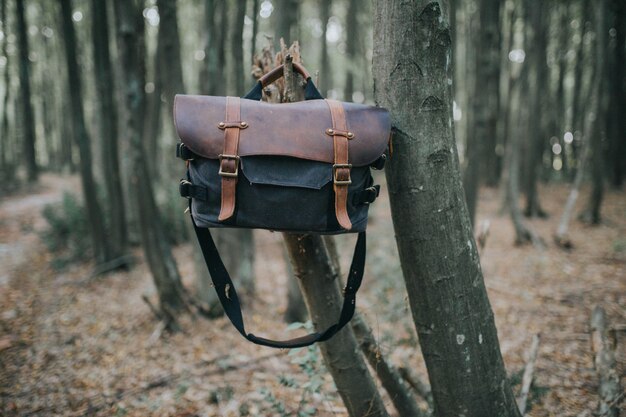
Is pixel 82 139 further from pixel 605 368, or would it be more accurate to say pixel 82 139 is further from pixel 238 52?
pixel 605 368

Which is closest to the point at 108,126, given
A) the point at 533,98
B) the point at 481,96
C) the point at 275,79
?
the point at 481,96

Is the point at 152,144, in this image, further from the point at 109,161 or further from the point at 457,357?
the point at 457,357

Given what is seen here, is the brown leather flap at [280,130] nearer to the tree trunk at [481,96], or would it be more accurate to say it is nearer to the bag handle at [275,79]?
the bag handle at [275,79]

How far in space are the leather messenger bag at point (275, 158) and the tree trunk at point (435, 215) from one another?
0.19m

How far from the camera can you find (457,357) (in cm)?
179

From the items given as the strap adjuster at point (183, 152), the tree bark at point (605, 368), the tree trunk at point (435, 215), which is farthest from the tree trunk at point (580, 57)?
the strap adjuster at point (183, 152)

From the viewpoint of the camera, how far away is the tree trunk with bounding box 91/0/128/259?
7020mm

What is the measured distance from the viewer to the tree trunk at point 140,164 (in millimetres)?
4895

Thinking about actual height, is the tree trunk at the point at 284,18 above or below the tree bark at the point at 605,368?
above

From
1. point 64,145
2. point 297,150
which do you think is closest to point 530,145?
point 297,150

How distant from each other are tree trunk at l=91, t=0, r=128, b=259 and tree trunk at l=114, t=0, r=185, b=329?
6.69 feet

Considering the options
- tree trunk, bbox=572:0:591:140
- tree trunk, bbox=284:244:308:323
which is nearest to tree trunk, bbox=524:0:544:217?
tree trunk, bbox=572:0:591:140

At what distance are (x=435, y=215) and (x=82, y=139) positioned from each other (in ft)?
25.6

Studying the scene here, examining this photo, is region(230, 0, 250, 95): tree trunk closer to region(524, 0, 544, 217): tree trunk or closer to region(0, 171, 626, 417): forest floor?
region(0, 171, 626, 417): forest floor
